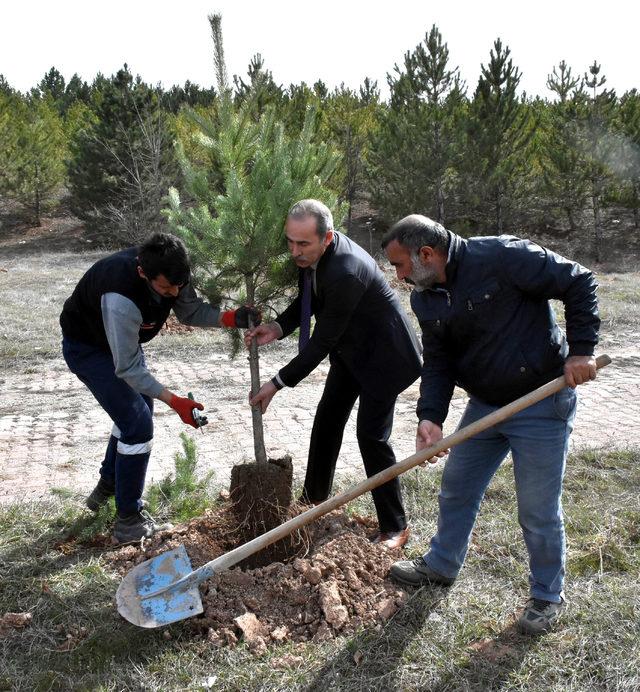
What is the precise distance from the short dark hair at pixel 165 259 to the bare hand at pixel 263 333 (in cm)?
55

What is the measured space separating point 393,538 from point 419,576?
1.41 ft

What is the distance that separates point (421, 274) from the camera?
283 cm

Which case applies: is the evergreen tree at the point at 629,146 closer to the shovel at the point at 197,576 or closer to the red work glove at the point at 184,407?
the shovel at the point at 197,576

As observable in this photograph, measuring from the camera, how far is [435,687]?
8.87 ft

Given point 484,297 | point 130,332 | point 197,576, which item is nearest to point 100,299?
point 130,332

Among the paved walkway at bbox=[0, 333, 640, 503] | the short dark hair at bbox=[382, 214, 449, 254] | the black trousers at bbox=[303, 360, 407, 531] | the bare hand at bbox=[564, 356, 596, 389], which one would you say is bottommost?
the paved walkway at bbox=[0, 333, 640, 503]

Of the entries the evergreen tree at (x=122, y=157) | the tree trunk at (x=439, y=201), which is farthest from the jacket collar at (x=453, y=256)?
the tree trunk at (x=439, y=201)

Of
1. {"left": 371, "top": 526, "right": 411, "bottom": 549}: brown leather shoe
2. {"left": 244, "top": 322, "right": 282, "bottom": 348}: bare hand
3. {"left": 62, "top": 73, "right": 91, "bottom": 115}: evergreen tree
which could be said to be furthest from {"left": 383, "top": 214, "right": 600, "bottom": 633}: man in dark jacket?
{"left": 62, "top": 73, "right": 91, "bottom": 115}: evergreen tree

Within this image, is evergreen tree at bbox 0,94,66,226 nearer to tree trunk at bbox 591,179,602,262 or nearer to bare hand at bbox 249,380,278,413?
tree trunk at bbox 591,179,602,262

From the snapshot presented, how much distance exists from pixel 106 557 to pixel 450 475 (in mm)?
1953

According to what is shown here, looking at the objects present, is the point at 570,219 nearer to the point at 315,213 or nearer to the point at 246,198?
the point at 246,198

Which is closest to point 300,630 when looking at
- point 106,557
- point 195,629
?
point 195,629

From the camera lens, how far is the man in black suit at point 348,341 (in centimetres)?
328

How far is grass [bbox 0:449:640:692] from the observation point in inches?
108
